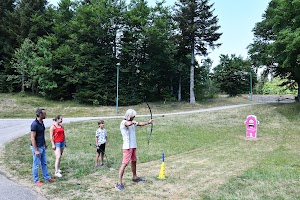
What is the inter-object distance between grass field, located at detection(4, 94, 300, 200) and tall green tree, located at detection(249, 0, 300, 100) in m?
7.79

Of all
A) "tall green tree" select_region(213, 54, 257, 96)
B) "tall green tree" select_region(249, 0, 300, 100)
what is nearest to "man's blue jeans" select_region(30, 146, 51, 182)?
"tall green tree" select_region(249, 0, 300, 100)

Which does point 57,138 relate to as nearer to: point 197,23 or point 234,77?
point 197,23

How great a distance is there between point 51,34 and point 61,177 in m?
38.0

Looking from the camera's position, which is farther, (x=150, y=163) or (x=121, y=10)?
(x=121, y=10)

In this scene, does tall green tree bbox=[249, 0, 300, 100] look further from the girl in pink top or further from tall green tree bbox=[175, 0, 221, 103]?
the girl in pink top

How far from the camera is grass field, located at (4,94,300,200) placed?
246 inches

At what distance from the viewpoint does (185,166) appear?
29.0 ft

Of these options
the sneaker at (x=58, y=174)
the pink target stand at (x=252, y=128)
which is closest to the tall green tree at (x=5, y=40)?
the pink target stand at (x=252, y=128)

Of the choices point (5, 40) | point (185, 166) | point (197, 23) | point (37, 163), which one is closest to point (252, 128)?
point (185, 166)

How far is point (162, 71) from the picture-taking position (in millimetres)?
43125

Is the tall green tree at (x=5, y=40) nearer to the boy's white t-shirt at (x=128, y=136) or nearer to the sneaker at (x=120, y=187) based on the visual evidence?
the boy's white t-shirt at (x=128, y=136)

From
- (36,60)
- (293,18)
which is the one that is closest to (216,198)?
(293,18)

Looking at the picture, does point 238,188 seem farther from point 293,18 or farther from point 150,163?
point 293,18

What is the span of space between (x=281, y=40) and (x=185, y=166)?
19105 millimetres
